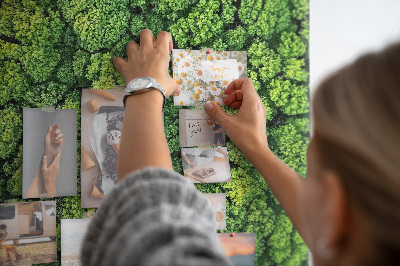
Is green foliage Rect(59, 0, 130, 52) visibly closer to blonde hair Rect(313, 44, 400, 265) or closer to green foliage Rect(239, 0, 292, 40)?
green foliage Rect(239, 0, 292, 40)

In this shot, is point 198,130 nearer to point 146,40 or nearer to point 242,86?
point 242,86

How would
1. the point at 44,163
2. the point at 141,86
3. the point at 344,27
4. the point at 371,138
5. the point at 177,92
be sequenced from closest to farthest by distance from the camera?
the point at 371,138, the point at 141,86, the point at 44,163, the point at 177,92, the point at 344,27

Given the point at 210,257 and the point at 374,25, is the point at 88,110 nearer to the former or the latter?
the point at 210,257

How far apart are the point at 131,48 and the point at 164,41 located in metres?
0.09

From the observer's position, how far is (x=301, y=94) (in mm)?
1145

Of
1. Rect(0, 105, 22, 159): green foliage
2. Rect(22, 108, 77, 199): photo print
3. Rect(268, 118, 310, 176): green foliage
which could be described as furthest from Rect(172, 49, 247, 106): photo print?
Rect(0, 105, 22, 159): green foliage

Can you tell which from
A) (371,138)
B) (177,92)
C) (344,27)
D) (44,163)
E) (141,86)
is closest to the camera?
(371,138)

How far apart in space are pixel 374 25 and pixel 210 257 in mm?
965

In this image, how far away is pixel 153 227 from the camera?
485mm

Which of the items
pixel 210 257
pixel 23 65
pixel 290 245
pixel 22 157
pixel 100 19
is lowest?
pixel 290 245

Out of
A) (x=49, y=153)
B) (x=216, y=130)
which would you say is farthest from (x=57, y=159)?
(x=216, y=130)

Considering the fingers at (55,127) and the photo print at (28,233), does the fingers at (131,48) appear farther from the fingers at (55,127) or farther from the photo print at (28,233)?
the photo print at (28,233)

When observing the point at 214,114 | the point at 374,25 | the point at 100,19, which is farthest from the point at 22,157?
the point at 374,25

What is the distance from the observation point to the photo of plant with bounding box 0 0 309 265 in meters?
0.90
